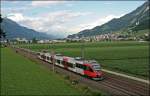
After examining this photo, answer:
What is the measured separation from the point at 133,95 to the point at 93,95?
1438 cm

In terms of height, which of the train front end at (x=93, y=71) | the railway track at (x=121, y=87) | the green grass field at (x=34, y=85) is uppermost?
the green grass field at (x=34, y=85)

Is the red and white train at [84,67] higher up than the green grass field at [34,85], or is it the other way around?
the green grass field at [34,85]

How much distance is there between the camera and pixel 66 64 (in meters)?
91.9

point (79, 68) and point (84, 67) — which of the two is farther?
point (79, 68)

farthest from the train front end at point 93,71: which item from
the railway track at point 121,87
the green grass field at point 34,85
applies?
the green grass field at point 34,85

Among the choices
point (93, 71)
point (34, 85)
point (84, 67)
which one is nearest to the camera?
point (34, 85)

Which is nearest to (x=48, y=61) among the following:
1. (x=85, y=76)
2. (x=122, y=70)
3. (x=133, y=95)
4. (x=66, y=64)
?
(x=66, y=64)

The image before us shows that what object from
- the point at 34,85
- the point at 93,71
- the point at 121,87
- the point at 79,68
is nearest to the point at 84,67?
the point at 93,71

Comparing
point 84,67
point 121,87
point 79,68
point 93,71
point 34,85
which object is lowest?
point 121,87

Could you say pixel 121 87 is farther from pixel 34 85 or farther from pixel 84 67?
pixel 34 85

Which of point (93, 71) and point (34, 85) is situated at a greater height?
point (34, 85)

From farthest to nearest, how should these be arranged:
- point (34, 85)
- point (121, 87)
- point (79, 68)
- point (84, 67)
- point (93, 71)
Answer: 1. point (79, 68)
2. point (84, 67)
3. point (93, 71)
4. point (121, 87)
5. point (34, 85)

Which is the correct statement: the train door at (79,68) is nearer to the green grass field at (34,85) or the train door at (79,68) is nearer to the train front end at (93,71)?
the train front end at (93,71)

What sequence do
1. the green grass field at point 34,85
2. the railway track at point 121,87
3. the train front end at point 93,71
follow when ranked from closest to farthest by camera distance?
the green grass field at point 34,85, the railway track at point 121,87, the train front end at point 93,71
